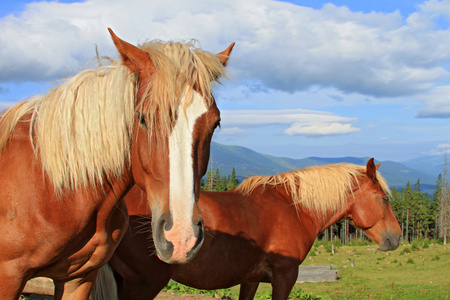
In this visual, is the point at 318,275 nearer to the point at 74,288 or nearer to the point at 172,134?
the point at 74,288

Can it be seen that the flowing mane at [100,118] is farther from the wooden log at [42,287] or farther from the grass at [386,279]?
the grass at [386,279]

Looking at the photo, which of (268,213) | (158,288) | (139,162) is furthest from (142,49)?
(268,213)

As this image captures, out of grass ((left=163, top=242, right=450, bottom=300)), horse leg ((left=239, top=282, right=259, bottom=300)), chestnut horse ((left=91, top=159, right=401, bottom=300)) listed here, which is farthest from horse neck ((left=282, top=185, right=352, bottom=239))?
grass ((left=163, top=242, right=450, bottom=300))

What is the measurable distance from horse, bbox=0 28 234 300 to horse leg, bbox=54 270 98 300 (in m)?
0.16

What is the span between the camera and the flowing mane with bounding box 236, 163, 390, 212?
570 centimetres

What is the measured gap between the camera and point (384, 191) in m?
6.04

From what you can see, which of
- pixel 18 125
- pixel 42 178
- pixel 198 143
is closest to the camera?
pixel 198 143

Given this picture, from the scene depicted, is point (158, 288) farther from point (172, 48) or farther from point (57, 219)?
point (172, 48)

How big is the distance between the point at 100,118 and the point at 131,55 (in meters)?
0.43

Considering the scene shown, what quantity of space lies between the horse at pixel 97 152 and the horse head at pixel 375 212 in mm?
4321

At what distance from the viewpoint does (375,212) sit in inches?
235

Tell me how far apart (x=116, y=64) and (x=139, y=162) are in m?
0.77

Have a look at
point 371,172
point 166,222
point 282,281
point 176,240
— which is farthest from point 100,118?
point 371,172

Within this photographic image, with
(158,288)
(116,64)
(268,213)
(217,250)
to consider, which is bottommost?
(158,288)
